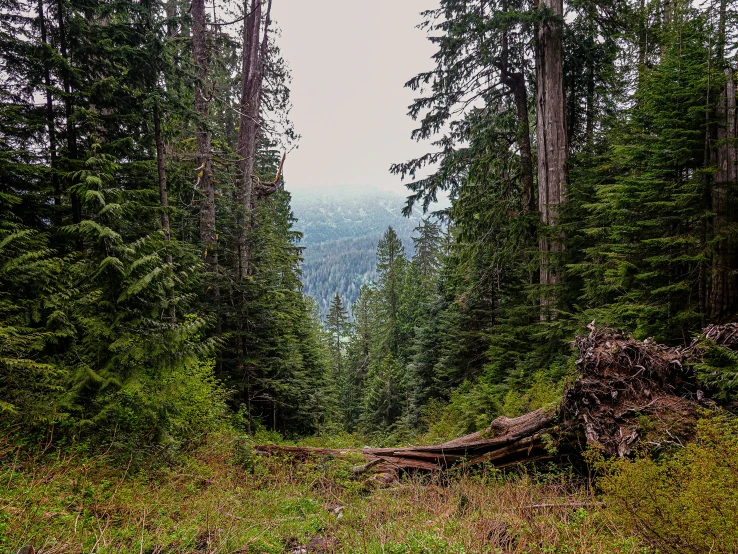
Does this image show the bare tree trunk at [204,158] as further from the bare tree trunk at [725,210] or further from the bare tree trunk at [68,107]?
the bare tree trunk at [725,210]

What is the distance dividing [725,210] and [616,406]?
2783 millimetres

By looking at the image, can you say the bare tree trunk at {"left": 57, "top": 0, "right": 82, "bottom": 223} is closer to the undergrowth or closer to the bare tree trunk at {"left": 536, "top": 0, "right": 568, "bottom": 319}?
the undergrowth

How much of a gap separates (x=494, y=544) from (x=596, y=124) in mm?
12278

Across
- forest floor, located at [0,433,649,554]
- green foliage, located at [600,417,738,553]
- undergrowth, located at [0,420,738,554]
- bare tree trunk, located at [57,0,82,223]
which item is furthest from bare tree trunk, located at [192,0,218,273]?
green foliage, located at [600,417,738,553]

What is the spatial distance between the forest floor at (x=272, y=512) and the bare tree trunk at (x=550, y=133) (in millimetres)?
5211

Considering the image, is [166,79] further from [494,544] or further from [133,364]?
[494,544]

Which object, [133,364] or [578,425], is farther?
[133,364]

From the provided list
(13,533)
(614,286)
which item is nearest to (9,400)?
(13,533)

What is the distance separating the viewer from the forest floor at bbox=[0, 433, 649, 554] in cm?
307

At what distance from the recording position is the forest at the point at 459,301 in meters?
3.44

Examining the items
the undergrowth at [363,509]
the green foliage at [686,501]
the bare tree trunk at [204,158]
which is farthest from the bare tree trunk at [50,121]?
the green foliage at [686,501]

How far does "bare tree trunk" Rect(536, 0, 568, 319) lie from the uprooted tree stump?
3758 mm

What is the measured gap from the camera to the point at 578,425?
4492 millimetres

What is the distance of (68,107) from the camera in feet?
24.4
